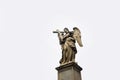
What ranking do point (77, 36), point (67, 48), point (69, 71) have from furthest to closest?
point (77, 36), point (67, 48), point (69, 71)

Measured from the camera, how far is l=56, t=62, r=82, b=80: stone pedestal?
13.0 metres

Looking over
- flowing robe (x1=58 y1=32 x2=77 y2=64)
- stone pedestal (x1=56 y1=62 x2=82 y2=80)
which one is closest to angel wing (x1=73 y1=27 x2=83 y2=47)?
flowing robe (x1=58 y1=32 x2=77 y2=64)

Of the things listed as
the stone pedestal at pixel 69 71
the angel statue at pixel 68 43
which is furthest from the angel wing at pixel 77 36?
the stone pedestal at pixel 69 71

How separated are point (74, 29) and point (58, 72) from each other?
6.25 feet

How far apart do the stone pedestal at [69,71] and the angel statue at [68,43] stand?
0.27m

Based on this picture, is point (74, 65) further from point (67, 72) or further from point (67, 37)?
point (67, 37)

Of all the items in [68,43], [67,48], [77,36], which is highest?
[77,36]

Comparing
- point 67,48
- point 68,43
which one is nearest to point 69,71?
point 67,48

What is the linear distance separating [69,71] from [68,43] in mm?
1181

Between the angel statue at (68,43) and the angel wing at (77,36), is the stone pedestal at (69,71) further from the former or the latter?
the angel wing at (77,36)

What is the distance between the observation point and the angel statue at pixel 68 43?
13.5 m

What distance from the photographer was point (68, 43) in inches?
540

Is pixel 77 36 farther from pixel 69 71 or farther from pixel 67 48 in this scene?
pixel 69 71

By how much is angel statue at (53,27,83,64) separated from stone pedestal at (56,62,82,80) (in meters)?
0.27
